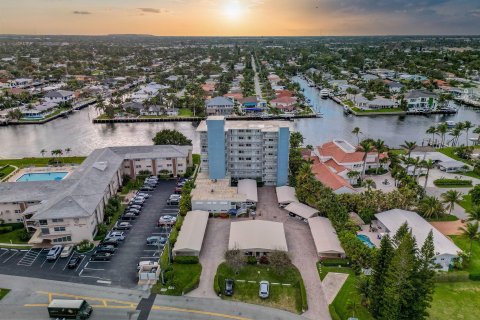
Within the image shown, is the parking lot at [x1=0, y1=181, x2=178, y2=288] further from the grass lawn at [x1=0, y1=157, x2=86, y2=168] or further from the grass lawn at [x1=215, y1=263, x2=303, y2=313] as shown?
the grass lawn at [x1=0, y1=157, x2=86, y2=168]

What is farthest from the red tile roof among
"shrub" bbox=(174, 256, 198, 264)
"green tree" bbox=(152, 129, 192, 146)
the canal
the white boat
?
the white boat

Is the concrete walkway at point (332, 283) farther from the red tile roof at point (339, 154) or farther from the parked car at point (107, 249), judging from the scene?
the red tile roof at point (339, 154)

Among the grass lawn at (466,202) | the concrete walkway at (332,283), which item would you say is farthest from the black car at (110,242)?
the grass lawn at (466,202)

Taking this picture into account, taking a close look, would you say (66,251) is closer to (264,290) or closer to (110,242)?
(110,242)

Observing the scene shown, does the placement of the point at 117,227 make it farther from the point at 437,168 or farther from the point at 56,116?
the point at 56,116

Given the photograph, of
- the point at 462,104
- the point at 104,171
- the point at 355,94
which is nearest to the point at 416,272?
the point at 104,171

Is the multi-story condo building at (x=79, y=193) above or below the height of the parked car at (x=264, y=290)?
above
